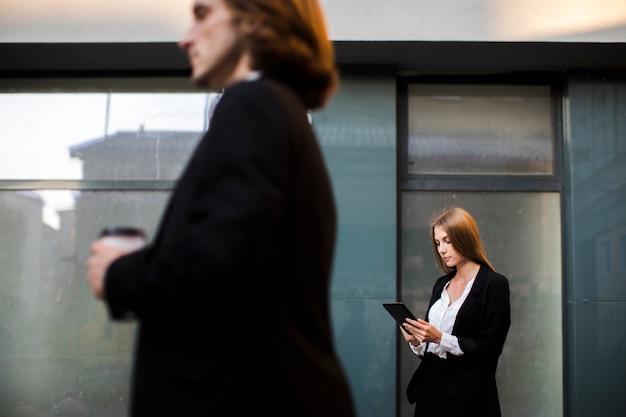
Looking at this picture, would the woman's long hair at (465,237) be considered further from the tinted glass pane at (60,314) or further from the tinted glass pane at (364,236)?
the tinted glass pane at (60,314)

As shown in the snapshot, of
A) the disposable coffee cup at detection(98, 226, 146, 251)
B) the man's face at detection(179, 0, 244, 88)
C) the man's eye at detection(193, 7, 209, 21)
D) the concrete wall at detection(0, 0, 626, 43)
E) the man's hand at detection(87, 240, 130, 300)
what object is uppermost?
the concrete wall at detection(0, 0, 626, 43)

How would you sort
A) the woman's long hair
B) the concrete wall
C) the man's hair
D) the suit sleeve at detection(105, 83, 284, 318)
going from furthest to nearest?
the concrete wall → the woman's long hair → the man's hair → the suit sleeve at detection(105, 83, 284, 318)

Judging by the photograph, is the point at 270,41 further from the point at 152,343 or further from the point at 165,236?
the point at 152,343

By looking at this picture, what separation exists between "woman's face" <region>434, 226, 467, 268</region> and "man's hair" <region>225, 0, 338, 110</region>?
3.56 m

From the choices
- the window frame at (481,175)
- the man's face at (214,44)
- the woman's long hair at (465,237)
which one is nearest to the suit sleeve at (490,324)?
the woman's long hair at (465,237)

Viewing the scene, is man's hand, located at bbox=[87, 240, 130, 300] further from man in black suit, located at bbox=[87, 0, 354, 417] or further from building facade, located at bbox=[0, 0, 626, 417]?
building facade, located at bbox=[0, 0, 626, 417]

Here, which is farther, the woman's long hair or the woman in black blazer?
the woman's long hair

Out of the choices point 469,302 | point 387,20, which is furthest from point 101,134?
point 469,302

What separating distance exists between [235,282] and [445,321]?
3.72 m

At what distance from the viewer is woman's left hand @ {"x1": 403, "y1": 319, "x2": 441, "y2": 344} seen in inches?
179

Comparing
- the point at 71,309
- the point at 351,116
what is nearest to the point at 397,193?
the point at 351,116

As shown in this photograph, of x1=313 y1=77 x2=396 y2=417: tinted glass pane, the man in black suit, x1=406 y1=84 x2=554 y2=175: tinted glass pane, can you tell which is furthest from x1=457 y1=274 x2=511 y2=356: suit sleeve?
the man in black suit

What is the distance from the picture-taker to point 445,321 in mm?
4758

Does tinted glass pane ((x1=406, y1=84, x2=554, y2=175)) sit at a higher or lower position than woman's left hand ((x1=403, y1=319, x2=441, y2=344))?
higher
